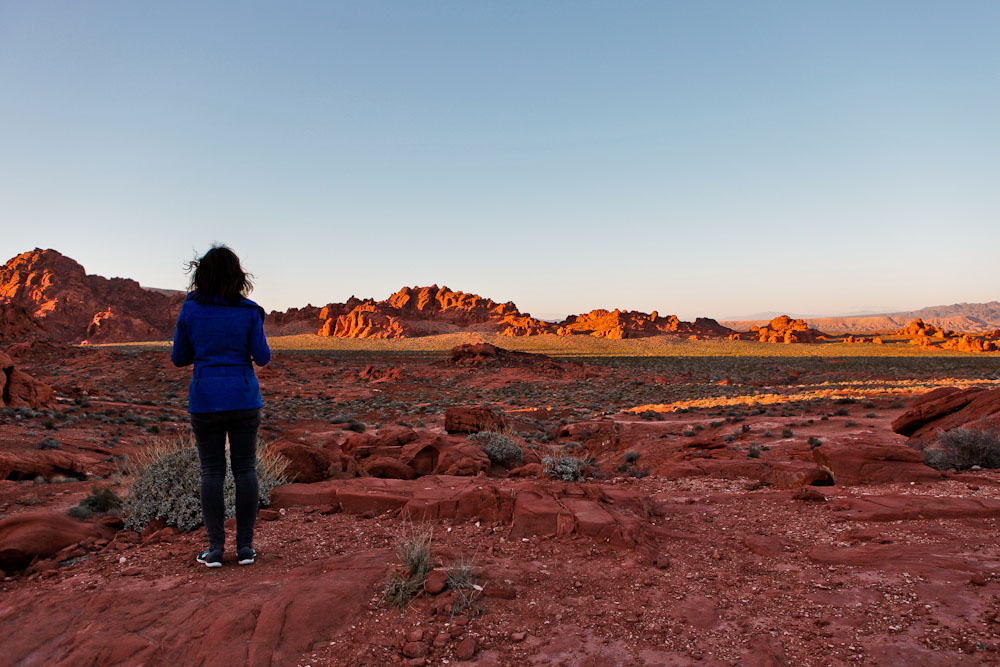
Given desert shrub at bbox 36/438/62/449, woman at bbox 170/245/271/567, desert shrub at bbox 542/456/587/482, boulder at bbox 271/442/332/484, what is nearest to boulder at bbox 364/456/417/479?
boulder at bbox 271/442/332/484

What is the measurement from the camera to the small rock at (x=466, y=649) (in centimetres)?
282

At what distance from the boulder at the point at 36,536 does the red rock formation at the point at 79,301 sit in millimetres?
113344

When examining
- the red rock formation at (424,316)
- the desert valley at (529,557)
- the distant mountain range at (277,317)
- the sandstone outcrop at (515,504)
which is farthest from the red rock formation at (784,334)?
the sandstone outcrop at (515,504)

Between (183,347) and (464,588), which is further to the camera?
(183,347)

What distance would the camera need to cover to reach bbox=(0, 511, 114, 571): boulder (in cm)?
407

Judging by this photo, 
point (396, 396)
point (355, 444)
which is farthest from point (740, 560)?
point (396, 396)

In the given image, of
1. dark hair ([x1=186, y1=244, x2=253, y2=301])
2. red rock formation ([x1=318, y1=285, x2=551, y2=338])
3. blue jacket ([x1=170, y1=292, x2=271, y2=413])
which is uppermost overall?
red rock formation ([x1=318, y1=285, x2=551, y2=338])

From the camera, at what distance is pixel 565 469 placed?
7293mm

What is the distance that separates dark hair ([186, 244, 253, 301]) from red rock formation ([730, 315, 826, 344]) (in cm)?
10819

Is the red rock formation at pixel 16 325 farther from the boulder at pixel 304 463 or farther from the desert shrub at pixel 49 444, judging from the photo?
the boulder at pixel 304 463

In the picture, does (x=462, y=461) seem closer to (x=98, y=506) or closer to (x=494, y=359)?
(x=98, y=506)

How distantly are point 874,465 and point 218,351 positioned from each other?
754 centimetres

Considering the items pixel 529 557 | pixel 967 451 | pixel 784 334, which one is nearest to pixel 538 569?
pixel 529 557

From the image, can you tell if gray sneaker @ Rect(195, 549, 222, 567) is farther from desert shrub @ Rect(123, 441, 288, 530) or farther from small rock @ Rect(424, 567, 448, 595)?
small rock @ Rect(424, 567, 448, 595)
